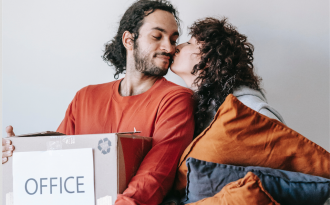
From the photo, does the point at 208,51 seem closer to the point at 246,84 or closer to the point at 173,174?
the point at 246,84

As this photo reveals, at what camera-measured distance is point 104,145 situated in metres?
0.75

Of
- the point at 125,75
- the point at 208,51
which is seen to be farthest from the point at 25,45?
the point at 208,51

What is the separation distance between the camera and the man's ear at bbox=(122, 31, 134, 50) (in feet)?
4.14

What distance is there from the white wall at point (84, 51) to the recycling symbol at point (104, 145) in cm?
66

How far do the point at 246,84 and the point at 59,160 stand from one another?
834 mm

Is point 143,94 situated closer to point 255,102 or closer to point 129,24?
point 129,24

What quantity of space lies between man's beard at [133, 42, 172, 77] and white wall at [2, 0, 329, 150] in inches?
4.3

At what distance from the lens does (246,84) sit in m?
1.13

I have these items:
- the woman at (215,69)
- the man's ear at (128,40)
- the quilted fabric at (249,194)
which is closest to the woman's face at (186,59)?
the woman at (215,69)

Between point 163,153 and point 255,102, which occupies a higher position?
point 255,102

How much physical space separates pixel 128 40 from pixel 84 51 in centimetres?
26

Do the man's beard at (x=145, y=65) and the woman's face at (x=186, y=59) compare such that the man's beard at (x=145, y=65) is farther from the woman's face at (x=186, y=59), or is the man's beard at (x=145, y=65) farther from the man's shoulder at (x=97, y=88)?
the man's shoulder at (x=97, y=88)

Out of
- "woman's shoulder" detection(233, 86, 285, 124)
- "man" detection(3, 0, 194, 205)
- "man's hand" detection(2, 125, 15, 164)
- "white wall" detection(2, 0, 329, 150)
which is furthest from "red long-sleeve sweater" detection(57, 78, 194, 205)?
"man's hand" detection(2, 125, 15, 164)

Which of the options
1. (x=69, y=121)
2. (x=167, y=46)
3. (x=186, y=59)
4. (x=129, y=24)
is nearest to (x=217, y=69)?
(x=186, y=59)
